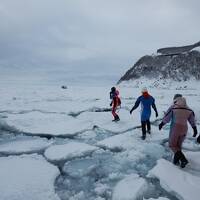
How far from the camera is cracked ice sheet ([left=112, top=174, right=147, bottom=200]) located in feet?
15.0

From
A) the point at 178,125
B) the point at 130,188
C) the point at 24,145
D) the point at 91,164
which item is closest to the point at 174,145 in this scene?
the point at 178,125

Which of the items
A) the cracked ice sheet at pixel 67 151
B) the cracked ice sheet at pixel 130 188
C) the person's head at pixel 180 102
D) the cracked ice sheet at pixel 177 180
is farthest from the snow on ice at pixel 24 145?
the person's head at pixel 180 102

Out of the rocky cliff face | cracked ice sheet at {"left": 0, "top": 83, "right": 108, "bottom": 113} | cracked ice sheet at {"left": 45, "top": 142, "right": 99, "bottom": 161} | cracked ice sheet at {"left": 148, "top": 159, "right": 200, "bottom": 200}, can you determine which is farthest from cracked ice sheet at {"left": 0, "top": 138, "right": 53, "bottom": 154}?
the rocky cliff face

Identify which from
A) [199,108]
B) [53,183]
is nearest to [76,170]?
[53,183]

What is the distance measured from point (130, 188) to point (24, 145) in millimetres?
3755

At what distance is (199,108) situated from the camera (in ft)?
42.3

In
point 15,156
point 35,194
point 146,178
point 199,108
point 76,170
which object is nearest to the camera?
point 35,194

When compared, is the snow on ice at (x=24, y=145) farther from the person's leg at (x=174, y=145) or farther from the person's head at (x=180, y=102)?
the person's head at (x=180, y=102)

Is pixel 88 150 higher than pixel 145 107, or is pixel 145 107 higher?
pixel 145 107

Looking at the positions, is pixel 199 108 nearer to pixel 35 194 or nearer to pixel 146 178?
pixel 146 178

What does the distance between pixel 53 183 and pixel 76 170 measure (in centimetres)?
82

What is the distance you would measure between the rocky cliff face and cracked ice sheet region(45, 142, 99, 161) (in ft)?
153

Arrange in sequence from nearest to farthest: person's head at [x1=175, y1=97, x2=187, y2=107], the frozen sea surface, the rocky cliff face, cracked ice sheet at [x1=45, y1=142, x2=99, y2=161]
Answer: the frozen sea surface < person's head at [x1=175, y1=97, x2=187, y2=107] < cracked ice sheet at [x1=45, y1=142, x2=99, y2=161] < the rocky cliff face

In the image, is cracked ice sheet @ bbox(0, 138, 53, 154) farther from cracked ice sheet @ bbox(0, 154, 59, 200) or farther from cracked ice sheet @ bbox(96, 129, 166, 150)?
cracked ice sheet @ bbox(96, 129, 166, 150)
